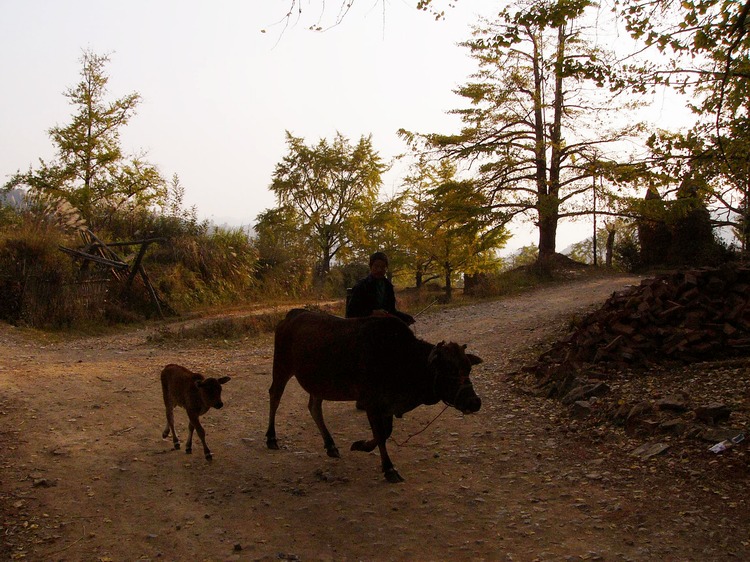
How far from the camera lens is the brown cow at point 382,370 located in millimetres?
5473

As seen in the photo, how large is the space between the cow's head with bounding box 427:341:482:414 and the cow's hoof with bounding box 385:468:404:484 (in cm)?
82

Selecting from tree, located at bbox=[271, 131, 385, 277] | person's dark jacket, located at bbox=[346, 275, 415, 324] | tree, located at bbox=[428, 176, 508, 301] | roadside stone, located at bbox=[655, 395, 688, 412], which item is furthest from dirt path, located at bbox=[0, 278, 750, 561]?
tree, located at bbox=[271, 131, 385, 277]

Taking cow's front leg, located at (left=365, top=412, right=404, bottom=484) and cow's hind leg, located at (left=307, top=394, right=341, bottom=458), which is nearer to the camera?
cow's front leg, located at (left=365, top=412, right=404, bottom=484)

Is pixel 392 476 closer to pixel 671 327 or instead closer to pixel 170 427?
pixel 170 427

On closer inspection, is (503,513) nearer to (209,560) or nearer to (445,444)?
(445,444)

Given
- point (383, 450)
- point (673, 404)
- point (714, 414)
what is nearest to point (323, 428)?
point (383, 450)

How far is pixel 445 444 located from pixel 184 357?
7.48 m

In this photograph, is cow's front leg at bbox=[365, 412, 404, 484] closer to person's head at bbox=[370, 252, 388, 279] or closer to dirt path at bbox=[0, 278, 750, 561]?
dirt path at bbox=[0, 278, 750, 561]

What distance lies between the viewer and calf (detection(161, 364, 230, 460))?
624cm

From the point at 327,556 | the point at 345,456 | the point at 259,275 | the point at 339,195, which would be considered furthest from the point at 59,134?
the point at 327,556

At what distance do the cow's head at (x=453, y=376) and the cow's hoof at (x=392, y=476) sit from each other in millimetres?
821

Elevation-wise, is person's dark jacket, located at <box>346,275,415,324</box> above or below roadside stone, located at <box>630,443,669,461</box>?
above

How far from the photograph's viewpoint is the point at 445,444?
684cm

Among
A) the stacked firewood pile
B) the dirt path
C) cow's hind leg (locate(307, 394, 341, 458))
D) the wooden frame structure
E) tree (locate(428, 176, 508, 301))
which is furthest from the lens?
tree (locate(428, 176, 508, 301))
